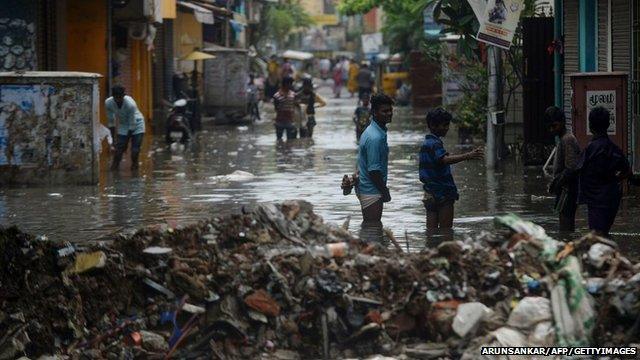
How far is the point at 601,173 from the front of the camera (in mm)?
10297

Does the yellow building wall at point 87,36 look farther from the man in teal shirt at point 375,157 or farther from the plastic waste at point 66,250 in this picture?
the plastic waste at point 66,250

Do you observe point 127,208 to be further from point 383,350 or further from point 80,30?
point 80,30

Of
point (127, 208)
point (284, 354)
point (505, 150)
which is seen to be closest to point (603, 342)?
point (284, 354)

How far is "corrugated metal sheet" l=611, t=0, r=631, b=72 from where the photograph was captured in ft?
55.3

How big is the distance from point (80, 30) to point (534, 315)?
19.1m

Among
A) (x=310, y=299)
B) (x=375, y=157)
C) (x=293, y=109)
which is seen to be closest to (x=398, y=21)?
(x=293, y=109)

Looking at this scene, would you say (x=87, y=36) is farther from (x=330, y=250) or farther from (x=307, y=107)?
(x=330, y=250)

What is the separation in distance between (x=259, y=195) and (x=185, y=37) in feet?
80.7

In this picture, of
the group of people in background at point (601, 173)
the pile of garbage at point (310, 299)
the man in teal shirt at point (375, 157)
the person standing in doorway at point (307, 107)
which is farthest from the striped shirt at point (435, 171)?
the person standing in doorway at point (307, 107)

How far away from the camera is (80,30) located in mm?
26000

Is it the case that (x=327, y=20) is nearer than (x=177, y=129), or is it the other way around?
(x=177, y=129)

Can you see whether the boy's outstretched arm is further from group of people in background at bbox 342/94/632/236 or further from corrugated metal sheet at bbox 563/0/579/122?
corrugated metal sheet at bbox 563/0/579/122

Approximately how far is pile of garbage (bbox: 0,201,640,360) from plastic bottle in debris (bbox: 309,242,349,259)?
1cm

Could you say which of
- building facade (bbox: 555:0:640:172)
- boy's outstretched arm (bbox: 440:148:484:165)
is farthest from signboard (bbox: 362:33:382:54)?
boy's outstretched arm (bbox: 440:148:484:165)
